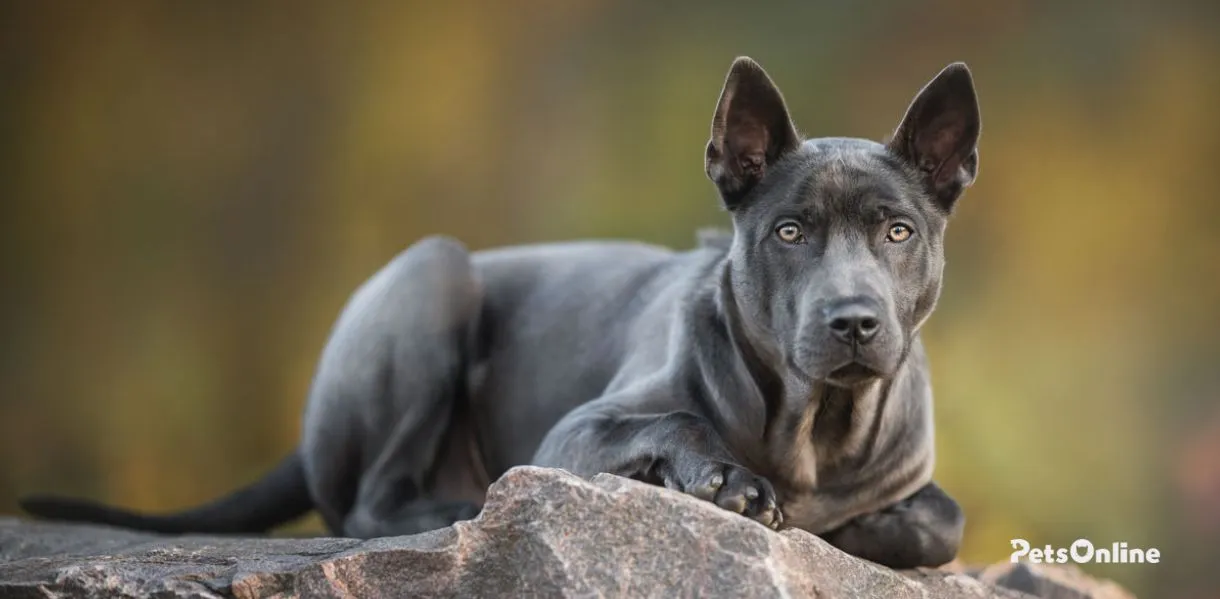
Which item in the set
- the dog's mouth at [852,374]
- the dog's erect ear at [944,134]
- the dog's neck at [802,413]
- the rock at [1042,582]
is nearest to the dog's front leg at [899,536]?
the dog's neck at [802,413]

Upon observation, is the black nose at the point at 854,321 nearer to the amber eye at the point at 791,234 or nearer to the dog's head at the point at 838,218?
the dog's head at the point at 838,218

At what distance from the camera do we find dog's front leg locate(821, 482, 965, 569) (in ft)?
15.1

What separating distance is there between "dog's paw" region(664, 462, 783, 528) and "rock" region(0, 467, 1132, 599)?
6.2 inches

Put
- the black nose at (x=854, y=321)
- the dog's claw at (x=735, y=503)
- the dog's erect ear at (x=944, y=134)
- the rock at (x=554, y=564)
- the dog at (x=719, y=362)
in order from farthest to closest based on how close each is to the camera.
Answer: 1. the dog's erect ear at (x=944, y=134)
2. the dog at (x=719, y=362)
3. the black nose at (x=854, y=321)
4. the dog's claw at (x=735, y=503)
5. the rock at (x=554, y=564)

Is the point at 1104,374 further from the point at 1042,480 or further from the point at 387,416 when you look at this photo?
the point at 387,416

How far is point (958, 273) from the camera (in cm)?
887

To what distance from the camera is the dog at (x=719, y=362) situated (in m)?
4.15

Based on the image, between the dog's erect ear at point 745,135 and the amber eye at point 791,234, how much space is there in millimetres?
275

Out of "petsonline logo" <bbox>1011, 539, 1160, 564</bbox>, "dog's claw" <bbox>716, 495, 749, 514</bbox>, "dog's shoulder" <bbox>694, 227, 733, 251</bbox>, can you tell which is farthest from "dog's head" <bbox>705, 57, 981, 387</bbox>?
"petsonline logo" <bbox>1011, 539, 1160, 564</bbox>

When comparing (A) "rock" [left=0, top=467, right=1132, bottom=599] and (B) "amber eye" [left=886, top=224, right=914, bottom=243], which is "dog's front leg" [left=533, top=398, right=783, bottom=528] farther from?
(B) "amber eye" [left=886, top=224, right=914, bottom=243]

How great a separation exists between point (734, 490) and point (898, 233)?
0.94 metres

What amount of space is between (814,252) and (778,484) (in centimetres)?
80

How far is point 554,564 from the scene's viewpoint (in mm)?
3445

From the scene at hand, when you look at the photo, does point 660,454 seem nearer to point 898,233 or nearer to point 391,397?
point 898,233
